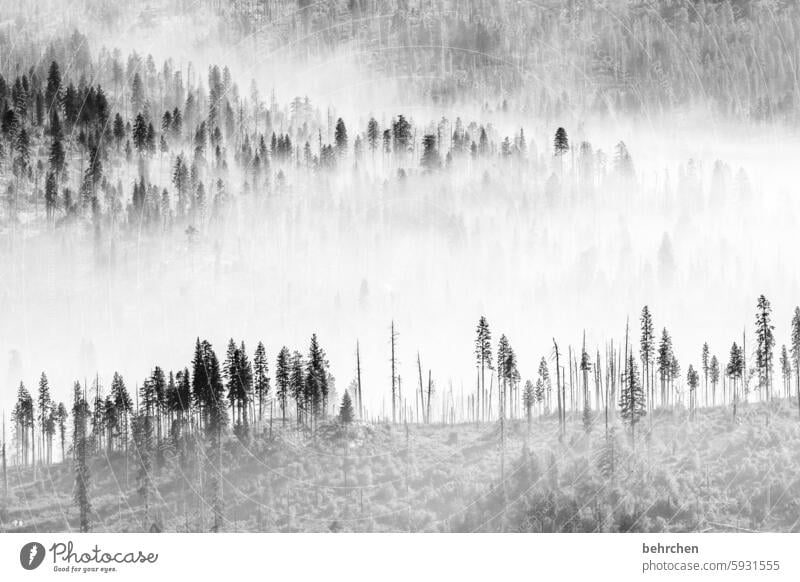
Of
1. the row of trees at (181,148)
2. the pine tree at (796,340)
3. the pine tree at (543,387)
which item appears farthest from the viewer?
the row of trees at (181,148)

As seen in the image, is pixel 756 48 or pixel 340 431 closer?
pixel 340 431

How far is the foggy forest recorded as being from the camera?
8.63 meters

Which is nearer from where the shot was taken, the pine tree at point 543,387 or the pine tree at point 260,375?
the pine tree at point 543,387

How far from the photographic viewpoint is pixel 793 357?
8.86m

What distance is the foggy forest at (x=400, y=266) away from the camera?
8.63m

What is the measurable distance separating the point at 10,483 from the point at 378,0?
6.28 meters

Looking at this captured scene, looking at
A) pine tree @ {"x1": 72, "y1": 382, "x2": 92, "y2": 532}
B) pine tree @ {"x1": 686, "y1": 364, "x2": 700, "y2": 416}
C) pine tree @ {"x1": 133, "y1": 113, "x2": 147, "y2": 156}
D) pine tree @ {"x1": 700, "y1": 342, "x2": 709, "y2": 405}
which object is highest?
pine tree @ {"x1": 133, "y1": 113, "x2": 147, "y2": 156}

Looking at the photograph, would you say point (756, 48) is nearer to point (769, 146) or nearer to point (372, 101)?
point (769, 146)

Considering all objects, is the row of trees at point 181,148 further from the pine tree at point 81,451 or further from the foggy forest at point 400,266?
the pine tree at point 81,451

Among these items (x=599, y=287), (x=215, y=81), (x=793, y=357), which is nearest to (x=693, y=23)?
(x=599, y=287)

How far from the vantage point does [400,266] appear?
904cm

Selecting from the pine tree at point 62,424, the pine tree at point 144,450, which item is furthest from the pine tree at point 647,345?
the pine tree at point 62,424

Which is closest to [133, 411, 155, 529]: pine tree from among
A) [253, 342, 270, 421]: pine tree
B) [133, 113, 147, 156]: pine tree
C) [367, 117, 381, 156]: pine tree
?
[253, 342, 270, 421]: pine tree

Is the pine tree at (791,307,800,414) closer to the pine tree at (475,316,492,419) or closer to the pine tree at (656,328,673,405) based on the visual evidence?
the pine tree at (656,328,673,405)
